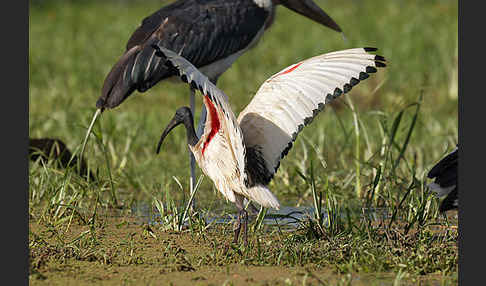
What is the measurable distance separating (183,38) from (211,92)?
1.88m

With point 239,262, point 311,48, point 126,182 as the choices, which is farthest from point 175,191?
point 311,48

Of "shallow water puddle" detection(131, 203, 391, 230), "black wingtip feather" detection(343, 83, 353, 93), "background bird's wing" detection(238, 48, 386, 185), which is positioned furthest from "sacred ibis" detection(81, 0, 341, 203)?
"black wingtip feather" detection(343, 83, 353, 93)

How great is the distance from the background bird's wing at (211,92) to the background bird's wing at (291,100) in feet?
0.61

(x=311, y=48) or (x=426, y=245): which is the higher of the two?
(x=311, y=48)

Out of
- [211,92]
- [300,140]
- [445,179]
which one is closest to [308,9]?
[300,140]

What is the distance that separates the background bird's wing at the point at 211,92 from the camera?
3500 millimetres

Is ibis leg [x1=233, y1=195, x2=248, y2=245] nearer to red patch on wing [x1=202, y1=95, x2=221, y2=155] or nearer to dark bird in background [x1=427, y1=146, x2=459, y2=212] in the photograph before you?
red patch on wing [x1=202, y1=95, x2=221, y2=155]

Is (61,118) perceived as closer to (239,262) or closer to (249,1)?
(249,1)

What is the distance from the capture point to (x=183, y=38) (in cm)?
534

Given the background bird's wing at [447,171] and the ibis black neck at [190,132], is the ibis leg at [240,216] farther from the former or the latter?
the background bird's wing at [447,171]

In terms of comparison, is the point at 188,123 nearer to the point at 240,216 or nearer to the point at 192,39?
the point at 240,216

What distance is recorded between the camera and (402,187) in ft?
16.0

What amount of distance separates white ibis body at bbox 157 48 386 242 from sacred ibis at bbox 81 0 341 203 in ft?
3.05

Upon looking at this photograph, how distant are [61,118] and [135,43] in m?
2.17
